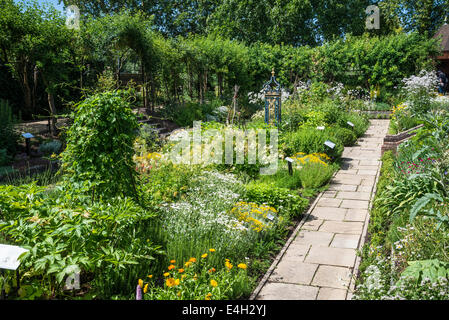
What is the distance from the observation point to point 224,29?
22.8m

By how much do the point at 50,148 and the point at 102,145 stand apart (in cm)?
494

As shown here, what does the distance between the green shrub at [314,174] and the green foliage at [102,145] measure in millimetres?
3171

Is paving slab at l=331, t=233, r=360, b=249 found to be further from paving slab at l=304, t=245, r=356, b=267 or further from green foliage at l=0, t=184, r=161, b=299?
green foliage at l=0, t=184, r=161, b=299

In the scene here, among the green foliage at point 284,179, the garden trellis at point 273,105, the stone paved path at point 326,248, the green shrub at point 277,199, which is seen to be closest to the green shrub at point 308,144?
the stone paved path at point 326,248

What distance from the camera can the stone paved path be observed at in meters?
3.11

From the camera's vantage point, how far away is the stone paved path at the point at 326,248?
311cm

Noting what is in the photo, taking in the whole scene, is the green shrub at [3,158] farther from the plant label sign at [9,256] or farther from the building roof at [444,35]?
the building roof at [444,35]

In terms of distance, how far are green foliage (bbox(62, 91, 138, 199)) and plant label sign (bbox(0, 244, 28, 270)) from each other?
1175mm

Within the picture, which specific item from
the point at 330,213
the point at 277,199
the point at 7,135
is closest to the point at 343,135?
the point at 330,213

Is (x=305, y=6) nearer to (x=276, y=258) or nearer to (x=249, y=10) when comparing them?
(x=249, y=10)

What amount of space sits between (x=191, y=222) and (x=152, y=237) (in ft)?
1.58

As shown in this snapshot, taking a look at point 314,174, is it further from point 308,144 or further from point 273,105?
point 273,105

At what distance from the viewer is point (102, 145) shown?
3641 millimetres
